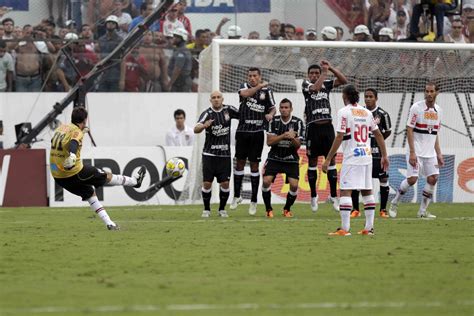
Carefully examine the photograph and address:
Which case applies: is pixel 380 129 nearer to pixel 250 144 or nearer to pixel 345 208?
pixel 250 144

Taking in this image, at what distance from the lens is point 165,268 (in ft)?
41.6

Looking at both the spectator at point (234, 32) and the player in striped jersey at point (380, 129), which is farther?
the spectator at point (234, 32)

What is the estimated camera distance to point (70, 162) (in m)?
17.2

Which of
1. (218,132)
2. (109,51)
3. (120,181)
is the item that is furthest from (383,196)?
(109,51)

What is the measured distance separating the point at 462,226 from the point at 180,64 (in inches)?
473

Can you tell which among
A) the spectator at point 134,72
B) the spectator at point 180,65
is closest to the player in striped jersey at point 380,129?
the spectator at point 180,65

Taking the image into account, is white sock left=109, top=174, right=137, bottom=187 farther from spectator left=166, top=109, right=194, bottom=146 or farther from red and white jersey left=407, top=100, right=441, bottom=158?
spectator left=166, top=109, right=194, bottom=146

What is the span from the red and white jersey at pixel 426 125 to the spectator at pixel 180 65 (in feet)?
30.7

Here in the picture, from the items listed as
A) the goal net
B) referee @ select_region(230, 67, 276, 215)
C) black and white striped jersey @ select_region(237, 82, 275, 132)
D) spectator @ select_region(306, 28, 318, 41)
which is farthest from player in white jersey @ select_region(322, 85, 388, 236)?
spectator @ select_region(306, 28, 318, 41)

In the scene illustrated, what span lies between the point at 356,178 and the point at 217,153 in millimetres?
5449

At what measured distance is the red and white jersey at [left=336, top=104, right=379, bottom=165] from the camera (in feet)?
53.2

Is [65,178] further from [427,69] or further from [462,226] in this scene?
[427,69]

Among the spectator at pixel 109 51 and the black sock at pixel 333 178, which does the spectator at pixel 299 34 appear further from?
the black sock at pixel 333 178

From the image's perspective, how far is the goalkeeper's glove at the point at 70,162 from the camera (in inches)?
674
